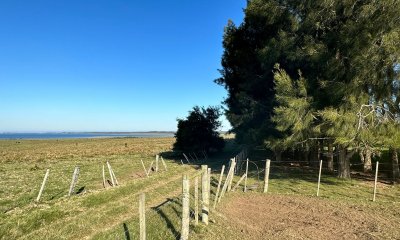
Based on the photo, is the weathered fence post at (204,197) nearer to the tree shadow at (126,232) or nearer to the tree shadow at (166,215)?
the tree shadow at (166,215)

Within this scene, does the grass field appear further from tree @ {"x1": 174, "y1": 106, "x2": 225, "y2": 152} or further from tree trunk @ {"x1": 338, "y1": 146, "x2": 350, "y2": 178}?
tree @ {"x1": 174, "y1": 106, "x2": 225, "y2": 152}

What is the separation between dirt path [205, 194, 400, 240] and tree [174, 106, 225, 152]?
24271 mm

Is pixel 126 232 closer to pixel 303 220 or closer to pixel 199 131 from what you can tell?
pixel 303 220

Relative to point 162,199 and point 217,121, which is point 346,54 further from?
point 217,121

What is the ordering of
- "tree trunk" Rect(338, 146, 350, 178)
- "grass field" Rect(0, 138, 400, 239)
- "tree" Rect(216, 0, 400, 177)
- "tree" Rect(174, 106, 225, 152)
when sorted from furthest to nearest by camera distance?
"tree" Rect(174, 106, 225, 152)
"tree trunk" Rect(338, 146, 350, 178)
"tree" Rect(216, 0, 400, 177)
"grass field" Rect(0, 138, 400, 239)

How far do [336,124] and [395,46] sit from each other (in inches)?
185

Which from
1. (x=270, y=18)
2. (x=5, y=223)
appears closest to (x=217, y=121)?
(x=270, y=18)

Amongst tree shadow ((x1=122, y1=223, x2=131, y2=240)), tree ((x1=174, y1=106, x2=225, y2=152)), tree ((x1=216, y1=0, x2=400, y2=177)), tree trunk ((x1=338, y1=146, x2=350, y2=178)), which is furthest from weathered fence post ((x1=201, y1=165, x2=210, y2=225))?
tree ((x1=174, y1=106, x2=225, y2=152))

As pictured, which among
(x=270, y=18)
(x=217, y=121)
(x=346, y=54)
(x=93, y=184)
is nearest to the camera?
(x=346, y=54)

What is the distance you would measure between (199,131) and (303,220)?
28566mm

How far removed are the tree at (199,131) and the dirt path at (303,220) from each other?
24.3m

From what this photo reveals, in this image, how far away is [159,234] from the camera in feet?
32.2

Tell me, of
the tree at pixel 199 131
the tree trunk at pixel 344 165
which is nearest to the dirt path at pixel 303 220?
the tree trunk at pixel 344 165

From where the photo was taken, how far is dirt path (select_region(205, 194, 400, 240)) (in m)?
9.99
